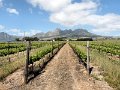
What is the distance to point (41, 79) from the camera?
50.6 ft

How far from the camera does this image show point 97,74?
1728 centimetres

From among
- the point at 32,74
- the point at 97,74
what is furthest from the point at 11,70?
the point at 97,74

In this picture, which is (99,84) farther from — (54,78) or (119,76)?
(54,78)

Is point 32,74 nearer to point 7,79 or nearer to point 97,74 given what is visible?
point 7,79

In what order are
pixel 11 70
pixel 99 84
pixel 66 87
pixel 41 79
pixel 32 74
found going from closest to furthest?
pixel 66 87 → pixel 99 84 → pixel 41 79 → pixel 32 74 → pixel 11 70

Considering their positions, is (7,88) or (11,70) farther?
(11,70)

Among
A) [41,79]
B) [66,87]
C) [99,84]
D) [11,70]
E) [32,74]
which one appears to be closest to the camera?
[66,87]

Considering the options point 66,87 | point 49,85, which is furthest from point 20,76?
point 66,87

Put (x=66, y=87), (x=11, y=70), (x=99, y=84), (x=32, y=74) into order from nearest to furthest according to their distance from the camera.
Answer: (x=66, y=87)
(x=99, y=84)
(x=32, y=74)
(x=11, y=70)

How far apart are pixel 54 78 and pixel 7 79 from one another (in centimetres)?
288

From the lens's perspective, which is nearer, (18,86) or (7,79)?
(18,86)

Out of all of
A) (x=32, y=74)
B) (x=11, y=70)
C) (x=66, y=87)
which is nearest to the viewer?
(x=66, y=87)

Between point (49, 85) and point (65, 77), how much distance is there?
2.55m

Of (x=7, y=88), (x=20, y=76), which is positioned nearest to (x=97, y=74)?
(x=20, y=76)
